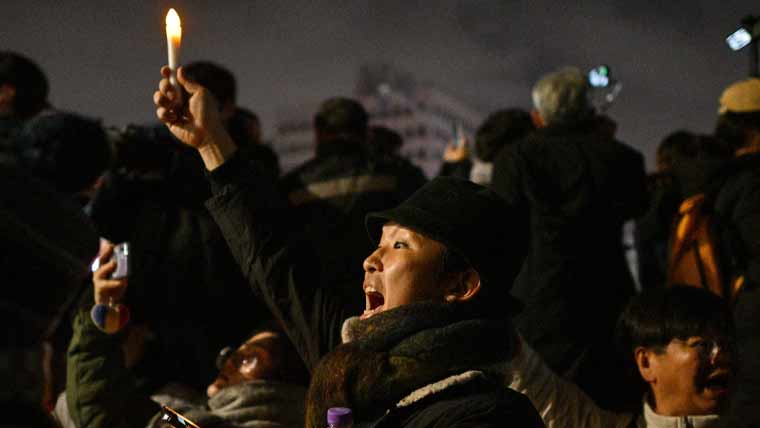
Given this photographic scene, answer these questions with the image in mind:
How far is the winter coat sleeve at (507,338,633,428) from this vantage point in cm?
336

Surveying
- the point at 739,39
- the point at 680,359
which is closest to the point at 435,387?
the point at 680,359

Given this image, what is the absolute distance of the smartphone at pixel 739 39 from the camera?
22.0 feet

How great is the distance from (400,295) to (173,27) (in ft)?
3.38

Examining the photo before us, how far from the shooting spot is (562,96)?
210 inches

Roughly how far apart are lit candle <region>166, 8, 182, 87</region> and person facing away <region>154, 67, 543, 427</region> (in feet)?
0.50

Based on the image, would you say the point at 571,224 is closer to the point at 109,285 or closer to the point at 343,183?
the point at 343,183

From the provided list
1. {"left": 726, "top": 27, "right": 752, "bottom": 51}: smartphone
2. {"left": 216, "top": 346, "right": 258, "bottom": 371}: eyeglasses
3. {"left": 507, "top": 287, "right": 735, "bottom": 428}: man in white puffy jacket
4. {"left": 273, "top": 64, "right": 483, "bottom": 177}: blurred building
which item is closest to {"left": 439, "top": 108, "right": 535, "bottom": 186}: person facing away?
{"left": 726, "top": 27, "right": 752, "bottom": 51}: smartphone

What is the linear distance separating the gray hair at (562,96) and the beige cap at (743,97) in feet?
2.32

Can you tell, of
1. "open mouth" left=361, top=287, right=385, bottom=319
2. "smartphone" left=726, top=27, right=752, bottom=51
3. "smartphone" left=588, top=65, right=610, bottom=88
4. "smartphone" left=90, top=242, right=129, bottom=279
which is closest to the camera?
"open mouth" left=361, top=287, right=385, bottom=319

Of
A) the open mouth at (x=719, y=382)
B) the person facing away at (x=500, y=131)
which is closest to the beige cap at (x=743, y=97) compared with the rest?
the person facing away at (x=500, y=131)

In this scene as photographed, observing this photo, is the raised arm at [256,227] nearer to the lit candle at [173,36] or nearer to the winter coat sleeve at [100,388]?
the lit candle at [173,36]

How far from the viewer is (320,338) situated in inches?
131

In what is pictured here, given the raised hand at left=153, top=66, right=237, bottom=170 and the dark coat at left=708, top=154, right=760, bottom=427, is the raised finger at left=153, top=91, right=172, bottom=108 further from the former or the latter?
the dark coat at left=708, top=154, right=760, bottom=427

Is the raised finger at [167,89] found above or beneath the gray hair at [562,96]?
above
